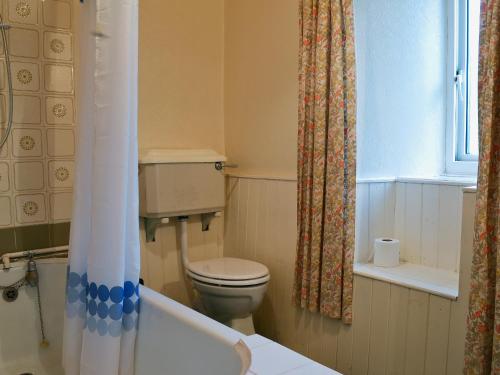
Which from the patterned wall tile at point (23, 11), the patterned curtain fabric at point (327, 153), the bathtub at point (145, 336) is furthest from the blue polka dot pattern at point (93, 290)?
the patterned wall tile at point (23, 11)

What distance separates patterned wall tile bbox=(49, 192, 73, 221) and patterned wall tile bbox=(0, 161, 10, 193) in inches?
7.7

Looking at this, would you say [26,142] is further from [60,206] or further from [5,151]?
[60,206]

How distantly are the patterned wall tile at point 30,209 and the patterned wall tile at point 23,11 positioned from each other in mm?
800

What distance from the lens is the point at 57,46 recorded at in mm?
2117

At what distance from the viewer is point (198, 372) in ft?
4.56

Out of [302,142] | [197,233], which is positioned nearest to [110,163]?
[302,142]

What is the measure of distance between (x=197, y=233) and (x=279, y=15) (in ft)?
4.23

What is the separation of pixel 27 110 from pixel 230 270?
1.21 meters

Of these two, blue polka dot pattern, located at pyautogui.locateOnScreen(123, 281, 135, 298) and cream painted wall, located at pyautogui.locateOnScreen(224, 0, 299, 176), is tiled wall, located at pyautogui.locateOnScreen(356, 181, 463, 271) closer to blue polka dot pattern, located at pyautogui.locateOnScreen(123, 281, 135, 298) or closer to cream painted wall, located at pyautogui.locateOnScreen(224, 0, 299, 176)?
cream painted wall, located at pyautogui.locateOnScreen(224, 0, 299, 176)

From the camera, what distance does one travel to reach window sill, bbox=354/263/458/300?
1653 millimetres

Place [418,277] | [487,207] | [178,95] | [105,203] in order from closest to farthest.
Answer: [487,207]
[105,203]
[418,277]
[178,95]

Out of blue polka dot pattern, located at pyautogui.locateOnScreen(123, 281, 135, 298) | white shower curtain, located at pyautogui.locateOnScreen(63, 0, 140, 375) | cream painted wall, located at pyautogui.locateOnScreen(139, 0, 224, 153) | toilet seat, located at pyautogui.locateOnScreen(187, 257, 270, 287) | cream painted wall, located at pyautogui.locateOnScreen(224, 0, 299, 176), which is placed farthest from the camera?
cream painted wall, located at pyautogui.locateOnScreen(139, 0, 224, 153)

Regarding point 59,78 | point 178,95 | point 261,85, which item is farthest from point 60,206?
point 261,85

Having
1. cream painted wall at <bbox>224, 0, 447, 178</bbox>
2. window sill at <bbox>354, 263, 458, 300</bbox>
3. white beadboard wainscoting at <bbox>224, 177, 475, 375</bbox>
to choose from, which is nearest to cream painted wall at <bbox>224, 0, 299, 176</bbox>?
cream painted wall at <bbox>224, 0, 447, 178</bbox>
